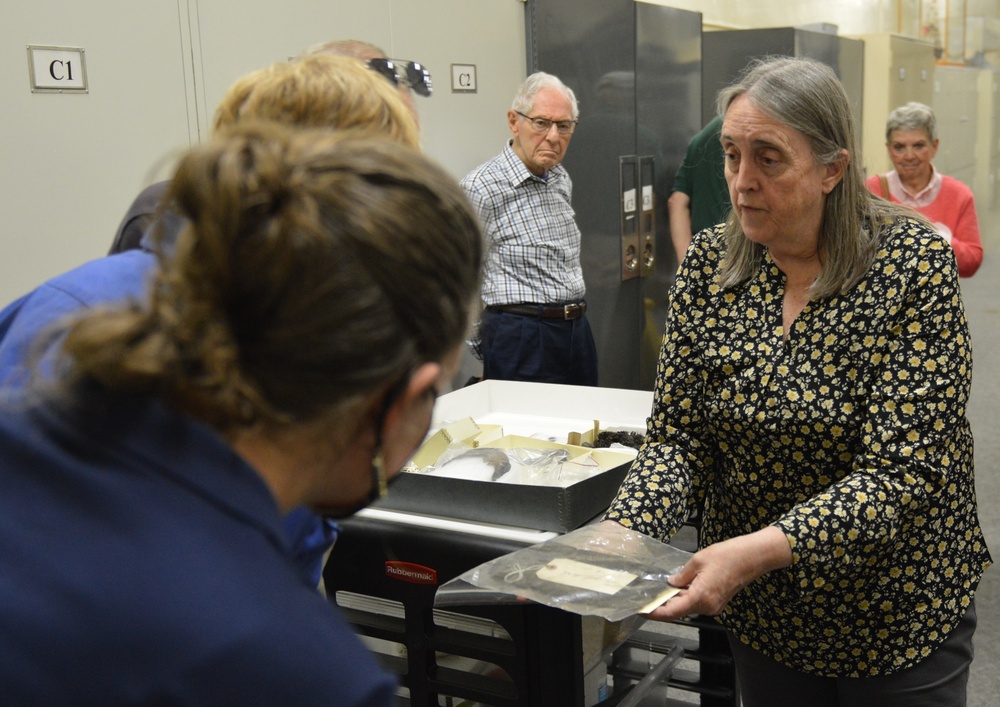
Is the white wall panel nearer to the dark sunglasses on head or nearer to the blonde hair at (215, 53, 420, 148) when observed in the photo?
the dark sunglasses on head

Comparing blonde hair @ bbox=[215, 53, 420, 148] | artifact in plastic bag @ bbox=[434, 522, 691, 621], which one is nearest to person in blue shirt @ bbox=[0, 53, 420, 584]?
blonde hair @ bbox=[215, 53, 420, 148]

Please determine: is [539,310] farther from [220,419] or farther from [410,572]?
[220,419]

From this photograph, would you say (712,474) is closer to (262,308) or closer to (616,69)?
(262,308)

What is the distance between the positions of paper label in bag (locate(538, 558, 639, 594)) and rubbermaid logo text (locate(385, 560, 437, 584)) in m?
0.43

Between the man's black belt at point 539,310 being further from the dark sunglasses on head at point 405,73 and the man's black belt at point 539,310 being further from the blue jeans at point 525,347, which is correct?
the dark sunglasses on head at point 405,73

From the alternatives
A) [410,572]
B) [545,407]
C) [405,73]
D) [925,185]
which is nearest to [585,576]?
[410,572]

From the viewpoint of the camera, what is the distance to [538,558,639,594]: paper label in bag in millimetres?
1339

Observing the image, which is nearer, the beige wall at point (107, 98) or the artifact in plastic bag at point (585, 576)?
the artifact in plastic bag at point (585, 576)

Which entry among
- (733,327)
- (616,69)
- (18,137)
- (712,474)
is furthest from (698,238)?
(616,69)

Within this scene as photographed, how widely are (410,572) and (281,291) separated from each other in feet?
4.25

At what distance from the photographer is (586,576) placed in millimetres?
1367

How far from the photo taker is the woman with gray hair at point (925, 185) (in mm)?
3723

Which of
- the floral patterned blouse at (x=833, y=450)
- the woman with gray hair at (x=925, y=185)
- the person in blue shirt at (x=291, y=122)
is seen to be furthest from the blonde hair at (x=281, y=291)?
the woman with gray hair at (x=925, y=185)

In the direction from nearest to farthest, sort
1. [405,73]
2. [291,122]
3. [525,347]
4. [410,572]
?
[291,122], [410,572], [405,73], [525,347]
